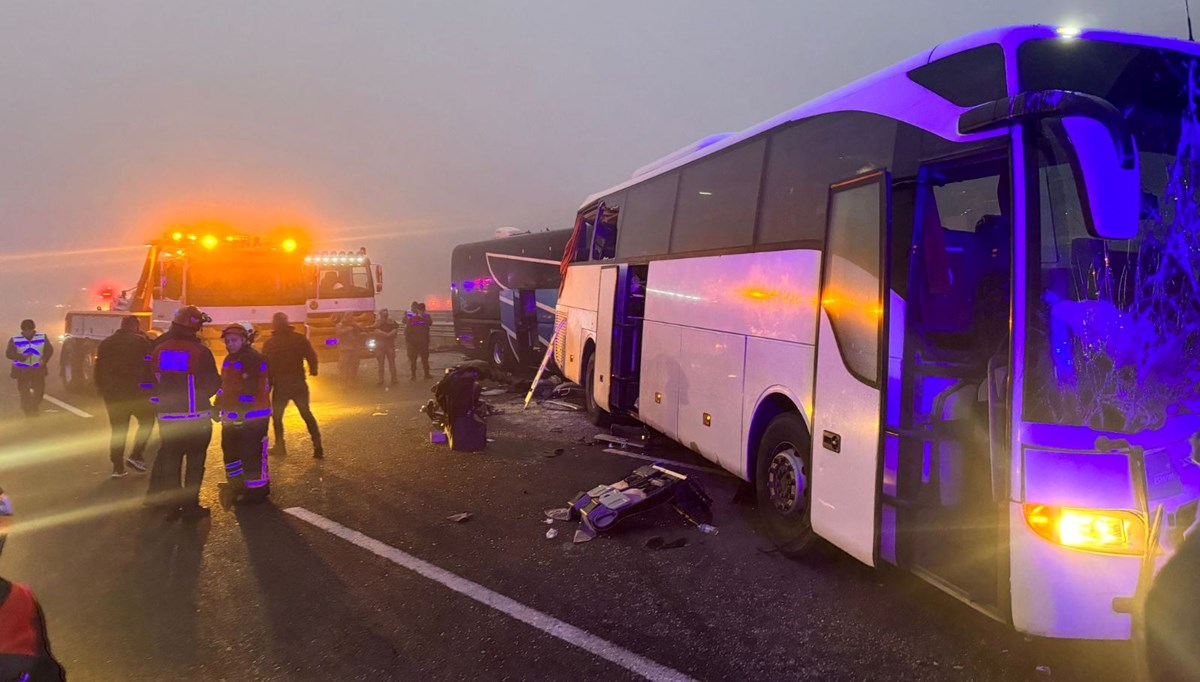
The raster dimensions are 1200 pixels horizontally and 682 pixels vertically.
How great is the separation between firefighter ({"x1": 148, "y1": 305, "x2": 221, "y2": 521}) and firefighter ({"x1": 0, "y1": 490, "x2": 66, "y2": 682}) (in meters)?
4.67

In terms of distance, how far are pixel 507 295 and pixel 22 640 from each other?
51.0 feet

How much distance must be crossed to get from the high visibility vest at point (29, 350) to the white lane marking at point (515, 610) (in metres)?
9.22

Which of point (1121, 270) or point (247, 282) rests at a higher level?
point (247, 282)

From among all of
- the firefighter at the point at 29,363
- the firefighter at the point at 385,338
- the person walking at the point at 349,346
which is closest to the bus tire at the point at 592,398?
the firefighter at the point at 385,338

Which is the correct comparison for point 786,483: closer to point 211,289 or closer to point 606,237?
point 606,237

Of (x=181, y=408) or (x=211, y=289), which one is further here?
(x=211, y=289)

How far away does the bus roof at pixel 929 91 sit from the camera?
3.48 m

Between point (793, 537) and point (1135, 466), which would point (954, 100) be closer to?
point (1135, 466)

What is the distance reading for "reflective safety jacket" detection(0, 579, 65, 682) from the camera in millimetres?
1497

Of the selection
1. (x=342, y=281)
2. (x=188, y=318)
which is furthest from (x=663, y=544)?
(x=342, y=281)

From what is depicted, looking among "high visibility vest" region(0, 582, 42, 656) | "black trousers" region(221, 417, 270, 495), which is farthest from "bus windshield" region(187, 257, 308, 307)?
"high visibility vest" region(0, 582, 42, 656)

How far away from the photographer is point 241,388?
20.5 ft

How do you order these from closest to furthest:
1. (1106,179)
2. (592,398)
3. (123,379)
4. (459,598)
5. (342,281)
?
(1106,179), (459,598), (123,379), (592,398), (342,281)

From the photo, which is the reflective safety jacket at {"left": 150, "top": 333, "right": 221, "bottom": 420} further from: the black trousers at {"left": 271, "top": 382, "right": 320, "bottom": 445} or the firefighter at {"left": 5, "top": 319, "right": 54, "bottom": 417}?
the firefighter at {"left": 5, "top": 319, "right": 54, "bottom": 417}
